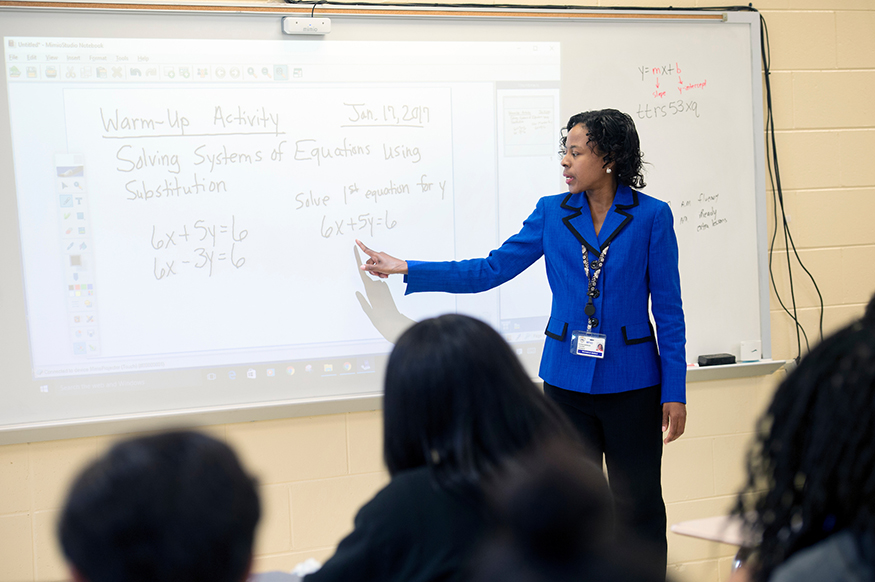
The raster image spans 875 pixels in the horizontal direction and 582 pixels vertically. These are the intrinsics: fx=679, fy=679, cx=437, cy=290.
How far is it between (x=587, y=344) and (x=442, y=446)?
3.40 ft

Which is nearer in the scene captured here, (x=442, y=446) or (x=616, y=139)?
(x=442, y=446)

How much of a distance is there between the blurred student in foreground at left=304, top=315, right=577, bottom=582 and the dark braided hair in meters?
0.31

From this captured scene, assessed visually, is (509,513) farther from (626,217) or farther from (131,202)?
(131,202)

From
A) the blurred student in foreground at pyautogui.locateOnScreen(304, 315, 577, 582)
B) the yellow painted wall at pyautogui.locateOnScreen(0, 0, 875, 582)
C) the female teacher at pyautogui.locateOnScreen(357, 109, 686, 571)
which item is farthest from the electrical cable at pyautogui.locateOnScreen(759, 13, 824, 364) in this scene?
the blurred student in foreground at pyautogui.locateOnScreen(304, 315, 577, 582)

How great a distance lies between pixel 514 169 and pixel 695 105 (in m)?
0.76

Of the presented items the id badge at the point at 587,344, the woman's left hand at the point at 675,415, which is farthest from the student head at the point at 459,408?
the woman's left hand at the point at 675,415

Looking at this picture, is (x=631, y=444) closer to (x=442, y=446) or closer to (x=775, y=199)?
(x=442, y=446)

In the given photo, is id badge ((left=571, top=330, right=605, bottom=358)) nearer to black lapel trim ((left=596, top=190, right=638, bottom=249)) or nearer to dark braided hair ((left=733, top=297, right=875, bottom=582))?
black lapel trim ((left=596, top=190, right=638, bottom=249))

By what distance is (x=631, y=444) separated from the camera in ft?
6.31

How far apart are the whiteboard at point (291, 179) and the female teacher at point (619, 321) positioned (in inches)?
17.9

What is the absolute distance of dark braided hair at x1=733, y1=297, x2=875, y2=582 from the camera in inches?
26.7

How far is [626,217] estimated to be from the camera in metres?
1.93

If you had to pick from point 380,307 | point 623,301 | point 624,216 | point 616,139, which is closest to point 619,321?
point 623,301

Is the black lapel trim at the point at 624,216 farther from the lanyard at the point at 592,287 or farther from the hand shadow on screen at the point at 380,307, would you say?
the hand shadow on screen at the point at 380,307
